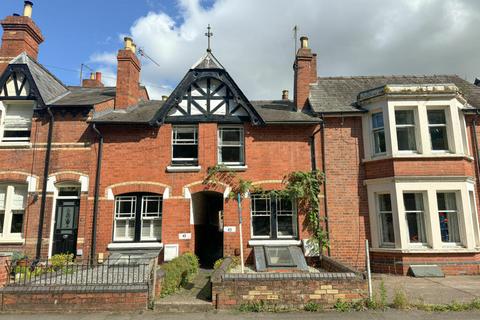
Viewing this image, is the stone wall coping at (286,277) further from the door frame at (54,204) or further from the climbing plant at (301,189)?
the door frame at (54,204)

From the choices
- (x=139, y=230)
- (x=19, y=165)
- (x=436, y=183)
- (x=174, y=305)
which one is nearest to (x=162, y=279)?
(x=174, y=305)

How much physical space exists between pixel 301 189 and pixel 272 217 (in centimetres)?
161

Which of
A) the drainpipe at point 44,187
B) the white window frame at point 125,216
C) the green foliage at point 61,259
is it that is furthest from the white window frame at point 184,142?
the green foliage at point 61,259

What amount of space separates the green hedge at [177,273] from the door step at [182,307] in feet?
2.86

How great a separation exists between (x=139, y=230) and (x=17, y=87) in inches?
313

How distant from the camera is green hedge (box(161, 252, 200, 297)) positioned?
8.75 metres

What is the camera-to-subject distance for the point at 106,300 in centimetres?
753

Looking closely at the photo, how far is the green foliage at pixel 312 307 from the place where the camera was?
24.2 ft

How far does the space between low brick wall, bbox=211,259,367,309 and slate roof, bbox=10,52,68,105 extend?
35.8 ft

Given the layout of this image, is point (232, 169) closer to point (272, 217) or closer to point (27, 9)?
point (272, 217)

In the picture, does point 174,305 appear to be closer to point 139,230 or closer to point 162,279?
point 162,279

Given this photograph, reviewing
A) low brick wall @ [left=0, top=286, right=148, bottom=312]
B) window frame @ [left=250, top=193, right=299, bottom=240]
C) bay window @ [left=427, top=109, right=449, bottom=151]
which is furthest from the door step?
bay window @ [left=427, top=109, right=449, bottom=151]

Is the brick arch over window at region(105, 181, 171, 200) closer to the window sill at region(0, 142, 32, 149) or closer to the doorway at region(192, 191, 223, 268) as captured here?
the doorway at region(192, 191, 223, 268)

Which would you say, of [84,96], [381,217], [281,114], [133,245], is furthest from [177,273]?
[84,96]
